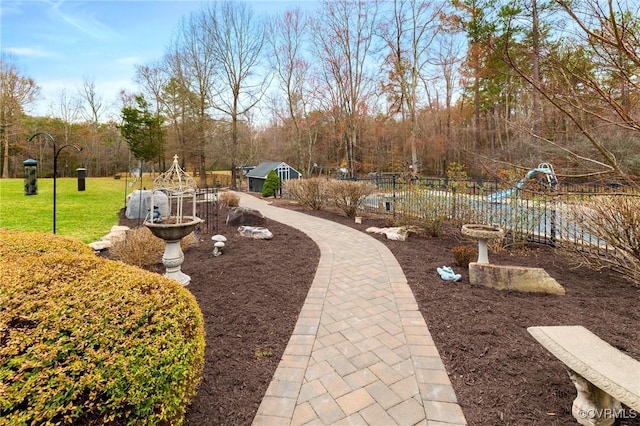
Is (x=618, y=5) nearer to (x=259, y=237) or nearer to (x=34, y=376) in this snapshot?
(x=34, y=376)

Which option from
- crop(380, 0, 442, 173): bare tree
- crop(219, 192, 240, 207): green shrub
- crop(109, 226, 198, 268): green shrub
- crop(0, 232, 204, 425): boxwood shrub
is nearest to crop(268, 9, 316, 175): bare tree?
crop(380, 0, 442, 173): bare tree

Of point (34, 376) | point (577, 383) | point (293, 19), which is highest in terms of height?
point (293, 19)

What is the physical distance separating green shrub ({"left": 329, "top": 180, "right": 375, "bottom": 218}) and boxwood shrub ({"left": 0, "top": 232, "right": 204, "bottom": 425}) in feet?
25.2

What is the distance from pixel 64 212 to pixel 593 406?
40.5ft

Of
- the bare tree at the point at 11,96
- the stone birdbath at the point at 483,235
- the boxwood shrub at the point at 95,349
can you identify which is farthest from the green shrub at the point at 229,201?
the bare tree at the point at 11,96

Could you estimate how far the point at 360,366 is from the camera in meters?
2.33

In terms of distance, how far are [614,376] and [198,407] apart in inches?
91.5

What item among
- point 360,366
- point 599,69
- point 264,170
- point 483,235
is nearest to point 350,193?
point 483,235

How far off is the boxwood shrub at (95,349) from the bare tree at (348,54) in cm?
1717

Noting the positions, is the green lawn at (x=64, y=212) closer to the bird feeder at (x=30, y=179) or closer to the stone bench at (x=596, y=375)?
the bird feeder at (x=30, y=179)

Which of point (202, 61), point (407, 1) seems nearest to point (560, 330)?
point (407, 1)

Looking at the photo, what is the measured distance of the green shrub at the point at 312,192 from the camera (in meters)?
10.9

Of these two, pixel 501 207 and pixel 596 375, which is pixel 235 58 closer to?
pixel 501 207

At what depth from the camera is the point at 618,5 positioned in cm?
144
